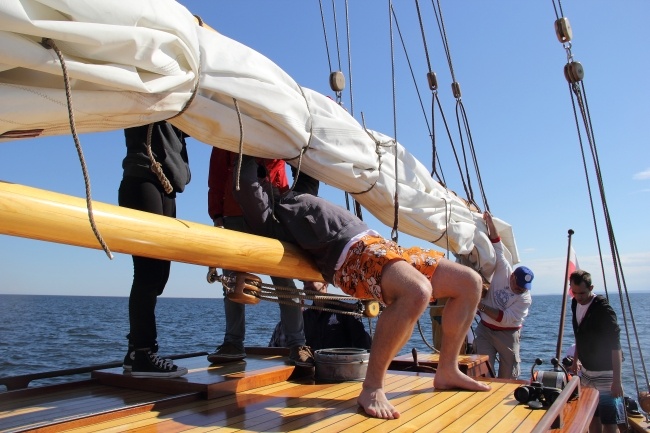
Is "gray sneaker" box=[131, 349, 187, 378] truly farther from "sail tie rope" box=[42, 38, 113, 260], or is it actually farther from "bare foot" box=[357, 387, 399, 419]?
"sail tie rope" box=[42, 38, 113, 260]

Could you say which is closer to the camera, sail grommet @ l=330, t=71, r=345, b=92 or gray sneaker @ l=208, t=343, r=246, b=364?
gray sneaker @ l=208, t=343, r=246, b=364

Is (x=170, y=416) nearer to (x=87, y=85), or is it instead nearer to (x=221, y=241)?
(x=221, y=241)

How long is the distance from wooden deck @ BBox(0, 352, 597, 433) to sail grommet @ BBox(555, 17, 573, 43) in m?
4.14

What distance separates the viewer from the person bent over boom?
2561 millimetres

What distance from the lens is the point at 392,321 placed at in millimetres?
2564

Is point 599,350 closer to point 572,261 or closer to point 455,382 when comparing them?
point 572,261

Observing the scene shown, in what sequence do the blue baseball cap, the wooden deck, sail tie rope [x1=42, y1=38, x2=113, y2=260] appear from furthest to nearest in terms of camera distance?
the blue baseball cap → the wooden deck → sail tie rope [x1=42, y1=38, x2=113, y2=260]

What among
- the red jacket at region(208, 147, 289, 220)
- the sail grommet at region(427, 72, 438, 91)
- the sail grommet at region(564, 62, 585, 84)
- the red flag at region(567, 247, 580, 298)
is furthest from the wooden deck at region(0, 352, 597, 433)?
the sail grommet at region(427, 72, 438, 91)

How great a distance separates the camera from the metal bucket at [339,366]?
3398 mm

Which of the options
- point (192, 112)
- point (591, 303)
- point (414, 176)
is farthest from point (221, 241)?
point (591, 303)

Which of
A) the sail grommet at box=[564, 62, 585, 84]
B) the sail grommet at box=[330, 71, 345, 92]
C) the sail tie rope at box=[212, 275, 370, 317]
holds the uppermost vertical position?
the sail grommet at box=[564, 62, 585, 84]

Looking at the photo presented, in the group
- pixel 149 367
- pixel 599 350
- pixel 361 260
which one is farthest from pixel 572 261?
pixel 149 367

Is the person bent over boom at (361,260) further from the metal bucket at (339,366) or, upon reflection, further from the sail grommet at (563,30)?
the sail grommet at (563,30)

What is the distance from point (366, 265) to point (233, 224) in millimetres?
1030
